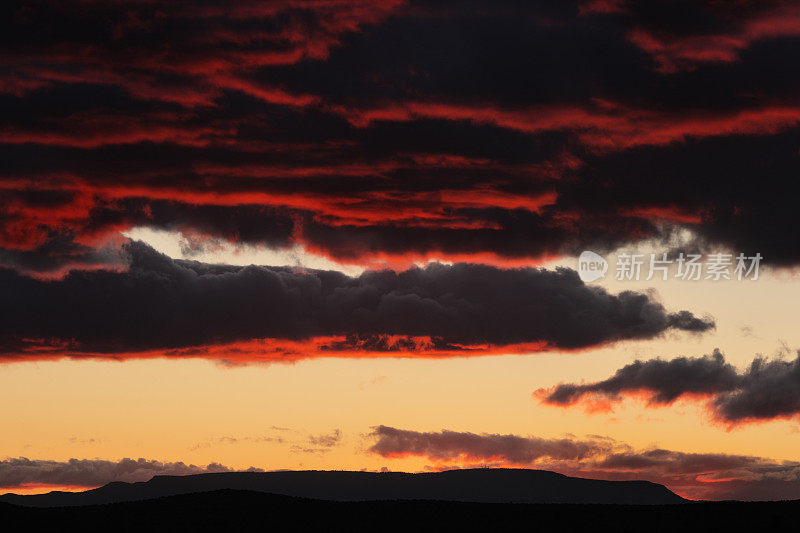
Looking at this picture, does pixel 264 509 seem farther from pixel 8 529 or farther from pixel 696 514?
pixel 696 514

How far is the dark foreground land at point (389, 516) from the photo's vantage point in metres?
75.0

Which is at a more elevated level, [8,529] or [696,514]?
[696,514]

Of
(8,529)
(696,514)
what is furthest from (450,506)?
(8,529)

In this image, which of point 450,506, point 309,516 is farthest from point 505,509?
point 309,516

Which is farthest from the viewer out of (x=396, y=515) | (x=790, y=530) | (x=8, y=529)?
(x=396, y=515)

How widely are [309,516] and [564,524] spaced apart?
2173cm

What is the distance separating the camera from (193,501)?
282 ft

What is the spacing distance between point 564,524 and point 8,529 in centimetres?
4433

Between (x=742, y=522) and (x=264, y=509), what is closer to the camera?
(x=742, y=522)

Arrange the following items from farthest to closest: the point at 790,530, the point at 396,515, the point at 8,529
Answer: the point at 396,515, the point at 8,529, the point at 790,530

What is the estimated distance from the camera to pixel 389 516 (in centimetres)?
8038

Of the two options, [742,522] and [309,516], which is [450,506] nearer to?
[309,516]

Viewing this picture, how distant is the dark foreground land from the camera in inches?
2953

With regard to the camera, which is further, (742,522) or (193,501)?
(193,501)
